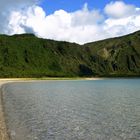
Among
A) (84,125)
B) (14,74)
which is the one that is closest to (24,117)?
(84,125)

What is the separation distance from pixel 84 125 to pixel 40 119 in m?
4.54

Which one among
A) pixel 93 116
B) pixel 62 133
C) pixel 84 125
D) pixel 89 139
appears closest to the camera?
pixel 89 139

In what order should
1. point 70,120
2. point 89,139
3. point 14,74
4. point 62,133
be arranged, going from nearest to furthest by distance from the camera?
point 89,139 → point 62,133 → point 70,120 → point 14,74

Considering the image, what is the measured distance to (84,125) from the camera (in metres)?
25.1

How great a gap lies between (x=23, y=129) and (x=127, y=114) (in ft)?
38.2

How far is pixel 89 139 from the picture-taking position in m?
20.5

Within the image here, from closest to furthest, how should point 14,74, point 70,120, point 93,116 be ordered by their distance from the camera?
point 70,120
point 93,116
point 14,74

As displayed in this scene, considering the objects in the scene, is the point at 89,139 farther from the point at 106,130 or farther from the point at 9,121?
the point at 9,121

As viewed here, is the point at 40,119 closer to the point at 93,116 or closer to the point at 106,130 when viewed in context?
the point at 93,116

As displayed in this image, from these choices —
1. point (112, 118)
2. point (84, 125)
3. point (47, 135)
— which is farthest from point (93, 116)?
point (47, 135)

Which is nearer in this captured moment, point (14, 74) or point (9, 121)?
point (9, 121)

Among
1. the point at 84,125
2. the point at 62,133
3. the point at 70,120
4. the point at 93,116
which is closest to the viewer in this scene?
the point at 62,133

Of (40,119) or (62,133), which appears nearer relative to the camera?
(62,133)

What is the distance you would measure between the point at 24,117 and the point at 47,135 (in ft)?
26.4
